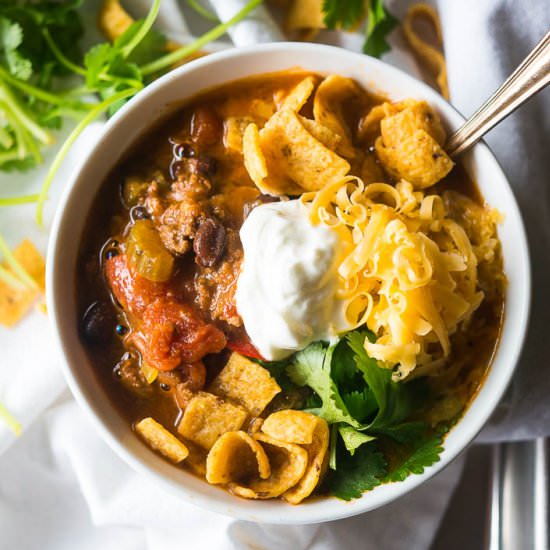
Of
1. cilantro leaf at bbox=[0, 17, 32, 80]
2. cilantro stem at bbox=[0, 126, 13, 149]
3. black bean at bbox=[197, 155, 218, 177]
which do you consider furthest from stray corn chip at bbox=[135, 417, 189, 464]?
cilantro leaf at bbox=[0, 17, 32, 80]

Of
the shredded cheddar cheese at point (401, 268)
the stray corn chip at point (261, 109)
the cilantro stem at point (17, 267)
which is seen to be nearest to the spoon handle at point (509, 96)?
the shredded cheddar cheese at point (401, 268)

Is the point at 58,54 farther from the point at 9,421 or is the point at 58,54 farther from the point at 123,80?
the point at 9,421

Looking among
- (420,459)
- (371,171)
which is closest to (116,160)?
(371,171)

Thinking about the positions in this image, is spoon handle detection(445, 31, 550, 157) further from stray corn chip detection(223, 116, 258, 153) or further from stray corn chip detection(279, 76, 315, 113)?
stray corn chip detection(223, 116, 258, 153)

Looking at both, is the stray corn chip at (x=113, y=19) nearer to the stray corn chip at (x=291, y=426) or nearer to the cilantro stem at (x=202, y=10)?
the cilantro stem at (x=202, y=10)

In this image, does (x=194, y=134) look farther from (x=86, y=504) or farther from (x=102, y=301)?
(x=86, y=504)
